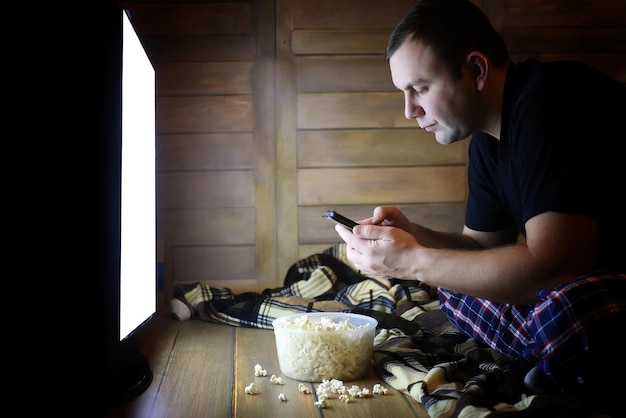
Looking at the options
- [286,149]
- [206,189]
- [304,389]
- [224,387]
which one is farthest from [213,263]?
[304,389]

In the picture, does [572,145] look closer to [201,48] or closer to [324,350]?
[324,350]

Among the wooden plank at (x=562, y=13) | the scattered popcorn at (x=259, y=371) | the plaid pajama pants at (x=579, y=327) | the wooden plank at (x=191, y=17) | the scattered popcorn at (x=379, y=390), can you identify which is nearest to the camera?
the plaid pajama pants at (x=579, y=327)

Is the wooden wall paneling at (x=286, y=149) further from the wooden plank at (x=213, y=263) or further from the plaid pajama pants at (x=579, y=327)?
the plaid pajama pants at (x=579, y=327)

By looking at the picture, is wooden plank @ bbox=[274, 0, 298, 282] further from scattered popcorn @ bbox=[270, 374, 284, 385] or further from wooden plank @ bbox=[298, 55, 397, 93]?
scattered popcorn @ bbox=[270, 374, 284, 385]

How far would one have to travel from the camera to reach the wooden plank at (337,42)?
2818mm

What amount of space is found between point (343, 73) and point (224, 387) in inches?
67.7

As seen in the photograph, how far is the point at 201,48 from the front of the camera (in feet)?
9.16

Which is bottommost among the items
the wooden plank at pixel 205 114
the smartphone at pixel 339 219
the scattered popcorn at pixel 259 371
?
the scattered popcorn at pixel 259 371

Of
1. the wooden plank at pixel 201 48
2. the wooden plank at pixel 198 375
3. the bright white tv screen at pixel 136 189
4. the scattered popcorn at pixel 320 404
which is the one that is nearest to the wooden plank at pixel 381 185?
the wooden plank at pixel 201 48

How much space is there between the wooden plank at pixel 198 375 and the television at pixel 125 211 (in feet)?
0.24

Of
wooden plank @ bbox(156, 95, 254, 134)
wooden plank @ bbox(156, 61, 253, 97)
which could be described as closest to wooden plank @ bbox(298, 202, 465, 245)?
wooden plank @ bbox(156, 95, 254, 134)

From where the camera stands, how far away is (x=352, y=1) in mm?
2832

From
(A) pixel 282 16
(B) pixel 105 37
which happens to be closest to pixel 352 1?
(A) pixel 282 16

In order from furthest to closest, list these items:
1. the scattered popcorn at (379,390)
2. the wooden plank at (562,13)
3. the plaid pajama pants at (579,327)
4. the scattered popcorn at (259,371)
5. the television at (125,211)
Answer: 1. the wooden plank at (562,13)
2. the scattered popcorn at (259,371)
3. the scattered popcorn at (379,390)
4. the television at (125,211)
5. the plaid pajama pants at (579,327)
